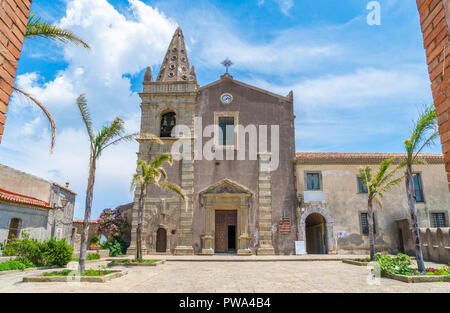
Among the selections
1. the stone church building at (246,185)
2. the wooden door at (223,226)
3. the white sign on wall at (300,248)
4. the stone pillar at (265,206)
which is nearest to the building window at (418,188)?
the stone church building at (246,185)

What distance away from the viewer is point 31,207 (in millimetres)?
17078

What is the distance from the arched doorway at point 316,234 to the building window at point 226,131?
7.73m

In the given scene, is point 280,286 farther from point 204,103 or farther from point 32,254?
point 204,103

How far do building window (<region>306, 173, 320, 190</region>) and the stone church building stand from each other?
66mm


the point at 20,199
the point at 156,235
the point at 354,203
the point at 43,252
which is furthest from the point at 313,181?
the point at 20,199

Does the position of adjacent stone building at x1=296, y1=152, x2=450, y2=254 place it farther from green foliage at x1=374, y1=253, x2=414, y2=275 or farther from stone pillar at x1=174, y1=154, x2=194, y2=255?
green foliage at x1=374, y1=253, x2=414, y2=275

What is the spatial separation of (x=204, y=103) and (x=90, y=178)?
1310cm

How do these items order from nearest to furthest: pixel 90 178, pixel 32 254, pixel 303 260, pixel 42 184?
pixel 90 178 < pixel 32 254 < pixel 303 260 < pixel 42 184

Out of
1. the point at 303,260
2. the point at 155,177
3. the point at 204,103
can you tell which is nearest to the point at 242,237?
the point at 303,260

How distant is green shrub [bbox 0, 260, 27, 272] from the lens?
420 inches

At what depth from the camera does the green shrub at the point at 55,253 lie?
12508 millimetres

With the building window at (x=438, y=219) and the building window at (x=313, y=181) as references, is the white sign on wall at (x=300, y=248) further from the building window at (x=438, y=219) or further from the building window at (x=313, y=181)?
the building window at (x=438, y=219)

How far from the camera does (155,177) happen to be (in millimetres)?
14719

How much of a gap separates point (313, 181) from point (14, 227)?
17240 millimetres
